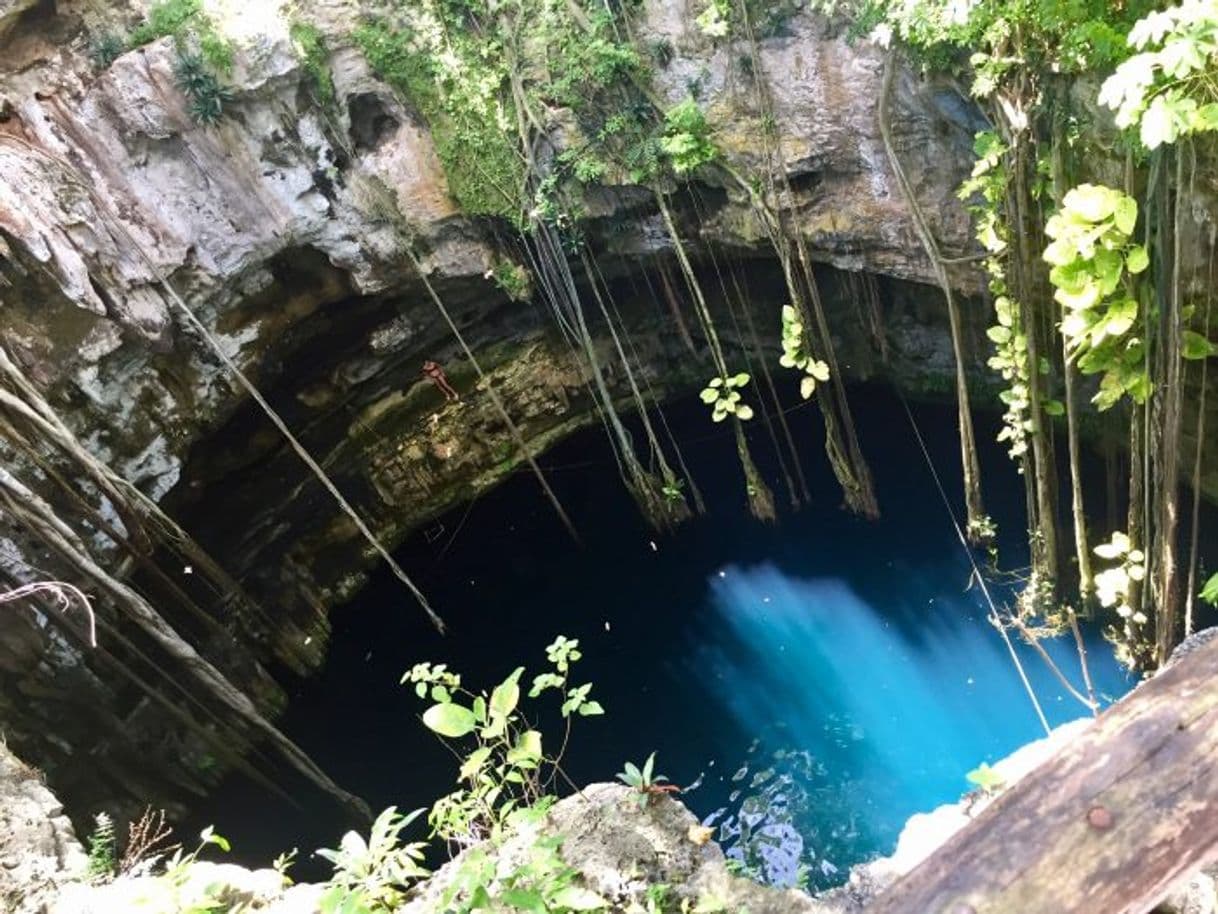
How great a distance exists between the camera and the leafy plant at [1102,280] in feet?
8.93

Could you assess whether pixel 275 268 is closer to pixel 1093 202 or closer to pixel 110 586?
pixel 110 586

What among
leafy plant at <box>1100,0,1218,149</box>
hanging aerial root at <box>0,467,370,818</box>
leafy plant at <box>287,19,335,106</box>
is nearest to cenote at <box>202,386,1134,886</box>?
hanging aerial root at <box>0,467,370,818</box>

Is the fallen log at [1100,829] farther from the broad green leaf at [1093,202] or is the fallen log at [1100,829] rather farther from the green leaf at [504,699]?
the broad green leaf at [1093,202]

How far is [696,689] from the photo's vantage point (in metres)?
5.48

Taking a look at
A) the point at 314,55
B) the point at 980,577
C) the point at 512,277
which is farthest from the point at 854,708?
the point at 314,55

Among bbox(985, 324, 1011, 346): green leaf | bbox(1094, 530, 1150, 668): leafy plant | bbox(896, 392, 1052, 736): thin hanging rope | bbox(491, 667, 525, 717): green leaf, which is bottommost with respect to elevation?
bbox(896, 392, 1052, 736): thin hanging rope

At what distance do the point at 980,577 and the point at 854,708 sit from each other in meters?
1.19

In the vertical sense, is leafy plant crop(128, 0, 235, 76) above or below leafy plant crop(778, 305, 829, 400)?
above

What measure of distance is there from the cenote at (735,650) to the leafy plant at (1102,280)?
2.03m

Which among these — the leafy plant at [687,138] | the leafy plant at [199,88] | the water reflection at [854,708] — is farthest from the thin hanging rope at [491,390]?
the leafy plant at [687,138]

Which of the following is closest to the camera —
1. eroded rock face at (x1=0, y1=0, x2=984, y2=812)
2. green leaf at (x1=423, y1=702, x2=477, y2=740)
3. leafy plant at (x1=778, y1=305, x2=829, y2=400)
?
green leaf at (x1=423, y1=702, x2=477, y2=740)

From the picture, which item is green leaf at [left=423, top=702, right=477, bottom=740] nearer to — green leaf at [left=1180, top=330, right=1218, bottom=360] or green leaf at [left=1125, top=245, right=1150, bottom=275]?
green leaf at [left=1125, top=245, right=1150, bottom=275]

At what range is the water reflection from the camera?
14.2ft

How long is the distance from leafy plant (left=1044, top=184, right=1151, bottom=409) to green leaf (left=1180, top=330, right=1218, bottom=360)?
0.47 feet
